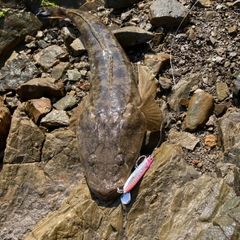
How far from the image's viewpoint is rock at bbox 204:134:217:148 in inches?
219

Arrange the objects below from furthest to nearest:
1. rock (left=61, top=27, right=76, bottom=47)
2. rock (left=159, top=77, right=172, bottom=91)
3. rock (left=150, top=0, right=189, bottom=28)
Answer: rock (left=61, top=27, right=76, bottom=47), rock (left=150, top=0, right=189, bottom=28), rock (left=159, top=77, right=172, bottom=91)

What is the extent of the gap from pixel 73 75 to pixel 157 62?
1418 millimetres

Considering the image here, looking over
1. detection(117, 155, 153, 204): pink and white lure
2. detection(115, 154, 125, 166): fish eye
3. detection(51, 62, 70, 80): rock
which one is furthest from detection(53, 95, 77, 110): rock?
detection(117, 155, 153, 204): pink and white lure

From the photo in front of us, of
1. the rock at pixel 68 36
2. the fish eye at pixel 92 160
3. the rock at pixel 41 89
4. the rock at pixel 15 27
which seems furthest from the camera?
the rock at pixel 15 27

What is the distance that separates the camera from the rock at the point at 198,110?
5.80 m

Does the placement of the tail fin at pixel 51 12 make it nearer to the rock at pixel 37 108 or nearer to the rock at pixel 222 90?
the rock at pixel 37 108

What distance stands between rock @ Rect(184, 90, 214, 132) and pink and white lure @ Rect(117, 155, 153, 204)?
1002mm

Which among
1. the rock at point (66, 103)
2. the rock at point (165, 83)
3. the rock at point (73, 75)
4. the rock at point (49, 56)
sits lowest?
the rock at point (66, 103)

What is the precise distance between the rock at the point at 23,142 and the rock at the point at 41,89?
0.73 meters

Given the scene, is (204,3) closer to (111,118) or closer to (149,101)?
(149,101)

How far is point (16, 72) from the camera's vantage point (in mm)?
7129

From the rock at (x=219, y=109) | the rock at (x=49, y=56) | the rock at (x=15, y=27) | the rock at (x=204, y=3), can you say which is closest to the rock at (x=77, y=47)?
the rock at (x=49, y=56)

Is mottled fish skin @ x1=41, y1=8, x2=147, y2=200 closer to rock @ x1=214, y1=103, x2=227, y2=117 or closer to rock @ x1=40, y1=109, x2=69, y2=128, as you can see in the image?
rock @ x1=40, y1=109, x2=69, y2=128

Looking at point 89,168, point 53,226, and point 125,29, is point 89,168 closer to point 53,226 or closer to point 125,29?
point 53,226
